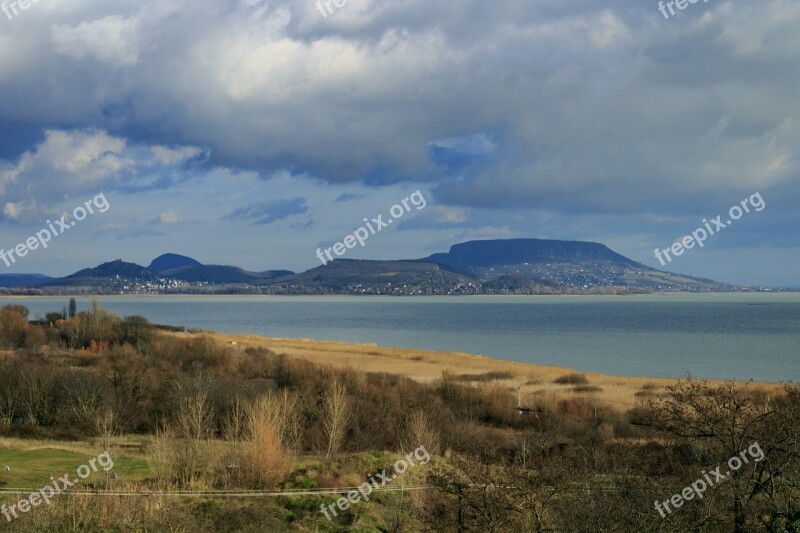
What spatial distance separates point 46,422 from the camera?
36.5 meters

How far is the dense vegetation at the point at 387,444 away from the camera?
639 inches

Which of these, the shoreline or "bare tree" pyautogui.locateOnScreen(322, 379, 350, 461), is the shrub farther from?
"bare tree" pyautogui.locateOnScreen(322, 379, 350, 461)

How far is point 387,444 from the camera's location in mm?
33188

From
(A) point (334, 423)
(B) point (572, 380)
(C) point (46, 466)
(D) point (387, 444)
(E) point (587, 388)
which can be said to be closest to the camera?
(C) point (46, 466)

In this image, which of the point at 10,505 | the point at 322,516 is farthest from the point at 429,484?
the point at 10,505

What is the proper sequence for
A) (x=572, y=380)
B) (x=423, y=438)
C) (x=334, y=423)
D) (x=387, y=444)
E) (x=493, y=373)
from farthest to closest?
(x=493, y=373), (x=572, y=380), (x=387, y=444), (x=423, y=438), (x=334, y=423)

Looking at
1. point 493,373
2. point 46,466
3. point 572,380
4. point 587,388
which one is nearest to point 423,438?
point 46,466

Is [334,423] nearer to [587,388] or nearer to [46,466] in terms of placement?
[46,466]

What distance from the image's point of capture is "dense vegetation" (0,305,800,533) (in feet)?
53.3

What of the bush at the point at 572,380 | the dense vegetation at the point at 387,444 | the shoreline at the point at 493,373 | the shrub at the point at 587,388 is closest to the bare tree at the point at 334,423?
the dense vegetation at the point at 387,444

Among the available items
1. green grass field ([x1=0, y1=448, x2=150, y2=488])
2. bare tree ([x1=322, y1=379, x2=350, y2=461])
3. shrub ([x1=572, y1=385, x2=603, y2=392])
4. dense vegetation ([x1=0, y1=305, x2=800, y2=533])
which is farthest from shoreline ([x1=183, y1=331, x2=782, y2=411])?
green grass field ([x1=0, y1=448, x2=150, y2=488])

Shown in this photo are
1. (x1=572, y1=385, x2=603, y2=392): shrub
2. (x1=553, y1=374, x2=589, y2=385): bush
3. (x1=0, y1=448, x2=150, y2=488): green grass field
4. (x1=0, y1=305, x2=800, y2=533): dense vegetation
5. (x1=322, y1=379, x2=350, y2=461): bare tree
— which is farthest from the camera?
(x1=553, y1=374, x2=589, y2=385): bush

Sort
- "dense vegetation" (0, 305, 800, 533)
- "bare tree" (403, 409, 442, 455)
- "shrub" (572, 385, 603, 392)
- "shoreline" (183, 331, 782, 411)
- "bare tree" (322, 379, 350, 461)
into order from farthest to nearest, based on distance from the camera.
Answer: "shrub" (572, 385, 603, 392)
"shoreline" (183, 331, 782, 411)
"bare tree" (322, 379, 350, 461)
"bare tree" (403, 409, 442, 455)
"dense vegetation" (0, 305, 800, 533)

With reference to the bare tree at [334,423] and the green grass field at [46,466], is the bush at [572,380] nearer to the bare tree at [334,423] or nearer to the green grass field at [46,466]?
the bare tree at [334,423]
